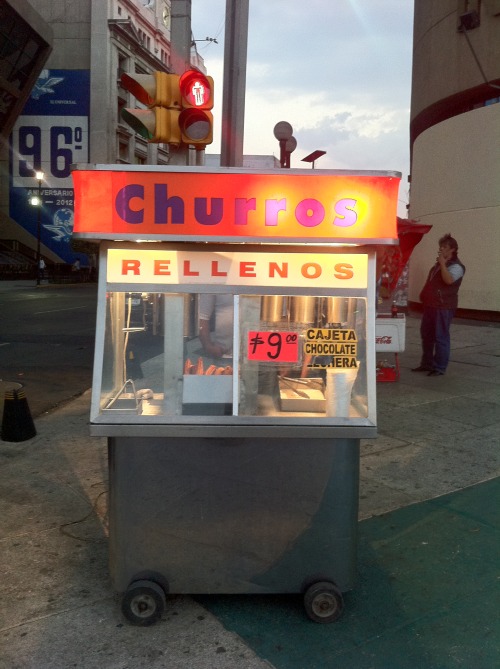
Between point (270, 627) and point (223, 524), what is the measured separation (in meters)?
0.57

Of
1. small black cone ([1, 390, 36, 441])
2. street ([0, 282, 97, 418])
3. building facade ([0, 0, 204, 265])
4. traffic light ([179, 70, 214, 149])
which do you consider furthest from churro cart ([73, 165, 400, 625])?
building facade ([0, 0, 204, 265])

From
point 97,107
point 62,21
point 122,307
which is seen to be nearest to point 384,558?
point 122,307

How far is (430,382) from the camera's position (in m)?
9.27

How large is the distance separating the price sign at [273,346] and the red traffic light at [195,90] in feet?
12.9

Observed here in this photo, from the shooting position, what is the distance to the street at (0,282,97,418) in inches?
350

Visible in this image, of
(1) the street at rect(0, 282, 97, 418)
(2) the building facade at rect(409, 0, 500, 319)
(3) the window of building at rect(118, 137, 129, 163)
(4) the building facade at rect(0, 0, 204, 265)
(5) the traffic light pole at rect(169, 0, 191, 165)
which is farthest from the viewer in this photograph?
(3) the window of building at rect(118, 137, 129, 163)

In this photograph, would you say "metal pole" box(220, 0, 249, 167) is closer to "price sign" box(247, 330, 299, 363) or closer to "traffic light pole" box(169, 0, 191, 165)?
"traffic light pole" box(169, 0, 191, 165)

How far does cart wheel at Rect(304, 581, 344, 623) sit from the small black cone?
4001 mm

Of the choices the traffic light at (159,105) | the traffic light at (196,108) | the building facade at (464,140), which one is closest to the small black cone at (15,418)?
the traffic light at (159,105)

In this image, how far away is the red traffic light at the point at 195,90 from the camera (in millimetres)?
6266

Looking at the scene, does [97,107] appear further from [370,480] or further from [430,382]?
[370,480]

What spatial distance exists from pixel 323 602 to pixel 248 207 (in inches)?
78.6

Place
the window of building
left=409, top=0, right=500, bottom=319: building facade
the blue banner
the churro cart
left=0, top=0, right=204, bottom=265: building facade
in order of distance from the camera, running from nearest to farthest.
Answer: the churro cart → left=409, top=0, right=500, bottom=319: building facade → the blue banner → left=0, top=0, right=204, bottom=265: building facade → the window of building

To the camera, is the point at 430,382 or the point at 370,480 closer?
the point at 370,480
